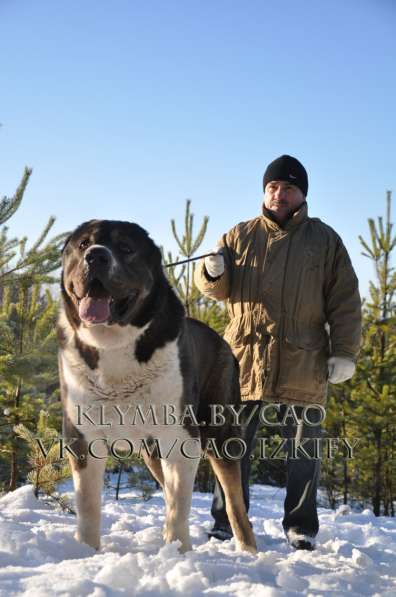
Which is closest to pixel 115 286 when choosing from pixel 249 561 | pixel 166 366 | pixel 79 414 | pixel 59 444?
pixel 166 366

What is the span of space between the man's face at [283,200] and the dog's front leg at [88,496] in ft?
7.09

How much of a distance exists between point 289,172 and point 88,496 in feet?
8.47

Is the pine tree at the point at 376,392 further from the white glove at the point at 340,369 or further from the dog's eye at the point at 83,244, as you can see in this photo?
the dog's eye at the point at 83,244

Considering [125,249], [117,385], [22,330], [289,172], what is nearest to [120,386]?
[117,385]

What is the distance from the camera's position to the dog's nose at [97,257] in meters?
2.69

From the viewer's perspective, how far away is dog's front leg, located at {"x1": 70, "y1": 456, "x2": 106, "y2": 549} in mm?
2961

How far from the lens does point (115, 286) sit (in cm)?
273

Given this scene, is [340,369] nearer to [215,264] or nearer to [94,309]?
[215,264]

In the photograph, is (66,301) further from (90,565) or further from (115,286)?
(90,565)

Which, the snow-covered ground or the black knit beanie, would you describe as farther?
the black knit beanie

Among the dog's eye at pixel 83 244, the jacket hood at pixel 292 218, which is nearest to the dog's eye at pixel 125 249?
the dog's eye at pixel 83 244

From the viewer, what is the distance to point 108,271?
2705 millimetres

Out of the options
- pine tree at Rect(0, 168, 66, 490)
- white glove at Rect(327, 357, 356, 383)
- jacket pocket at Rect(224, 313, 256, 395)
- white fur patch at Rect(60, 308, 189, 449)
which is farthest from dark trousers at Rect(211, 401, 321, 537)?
pine tree at Rect(0, 168, 66, 490)

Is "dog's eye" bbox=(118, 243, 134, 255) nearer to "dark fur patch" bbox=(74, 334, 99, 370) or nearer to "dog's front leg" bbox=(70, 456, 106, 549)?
"dark fur patch" bbox=(74, 334, 99, 370)
